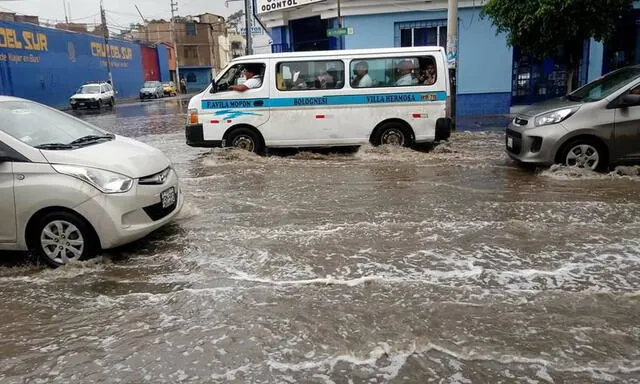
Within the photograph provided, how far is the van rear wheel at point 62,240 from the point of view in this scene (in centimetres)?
492

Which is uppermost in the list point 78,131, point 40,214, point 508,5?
point 508,5

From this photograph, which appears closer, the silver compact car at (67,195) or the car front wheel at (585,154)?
the silver compact car at (67,195)

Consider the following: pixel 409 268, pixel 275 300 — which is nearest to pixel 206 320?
pixel 275 300

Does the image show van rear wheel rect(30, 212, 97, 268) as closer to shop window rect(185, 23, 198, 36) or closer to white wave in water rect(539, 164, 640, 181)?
white wave in water rect(539, 164, 640, 181)

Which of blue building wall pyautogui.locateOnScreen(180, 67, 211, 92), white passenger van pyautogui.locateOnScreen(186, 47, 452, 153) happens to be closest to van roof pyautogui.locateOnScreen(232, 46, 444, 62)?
white passenger van pyautogui.locateOnScreen(186, 47, 452, 153)

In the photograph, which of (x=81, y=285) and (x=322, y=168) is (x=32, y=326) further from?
(x=322, y=168)

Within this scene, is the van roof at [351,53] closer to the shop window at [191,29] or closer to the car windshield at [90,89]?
the car windshield at [90,89]

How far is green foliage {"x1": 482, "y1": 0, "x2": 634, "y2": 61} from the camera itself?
1175cm

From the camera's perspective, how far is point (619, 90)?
7965mm

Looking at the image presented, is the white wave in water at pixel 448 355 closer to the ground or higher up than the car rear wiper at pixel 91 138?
closer to the ground

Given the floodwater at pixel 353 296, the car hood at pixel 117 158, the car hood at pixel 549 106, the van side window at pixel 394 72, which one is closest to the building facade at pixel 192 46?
the van side window at pixel 394 72

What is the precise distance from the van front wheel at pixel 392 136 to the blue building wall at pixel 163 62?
175ft

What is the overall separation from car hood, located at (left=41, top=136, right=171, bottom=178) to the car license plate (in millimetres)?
234

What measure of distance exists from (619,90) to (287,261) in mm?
5865
